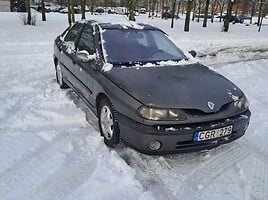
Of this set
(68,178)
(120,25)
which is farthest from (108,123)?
(120,25)

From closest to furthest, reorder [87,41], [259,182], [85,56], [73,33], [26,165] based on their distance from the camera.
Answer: [259,182]
[26,165]
[85,56]
[87,41]
[73,33]

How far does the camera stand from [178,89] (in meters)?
3.64

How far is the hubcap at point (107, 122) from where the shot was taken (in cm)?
395

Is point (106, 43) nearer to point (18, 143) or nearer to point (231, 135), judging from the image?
point (18, 143)

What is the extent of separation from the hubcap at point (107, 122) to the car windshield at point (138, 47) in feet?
2.22

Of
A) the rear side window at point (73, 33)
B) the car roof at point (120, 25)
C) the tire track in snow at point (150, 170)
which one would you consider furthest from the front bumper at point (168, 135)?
the rear side window at point (73, 33)

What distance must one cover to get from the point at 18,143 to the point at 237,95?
8.84 ft

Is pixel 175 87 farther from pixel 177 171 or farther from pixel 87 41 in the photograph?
pixel 87 41

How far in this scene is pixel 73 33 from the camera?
573cm

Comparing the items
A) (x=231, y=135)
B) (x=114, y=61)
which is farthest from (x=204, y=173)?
(x=114, y=61)

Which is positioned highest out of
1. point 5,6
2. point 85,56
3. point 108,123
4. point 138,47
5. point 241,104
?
point 138,47

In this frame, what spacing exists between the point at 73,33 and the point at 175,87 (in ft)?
8.98

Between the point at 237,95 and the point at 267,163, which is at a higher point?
the point at 237,95

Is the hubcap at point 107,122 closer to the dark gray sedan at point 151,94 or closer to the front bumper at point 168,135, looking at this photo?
the dark gray sedan at point 151,94
